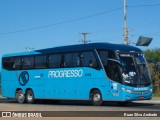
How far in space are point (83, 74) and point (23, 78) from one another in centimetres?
677

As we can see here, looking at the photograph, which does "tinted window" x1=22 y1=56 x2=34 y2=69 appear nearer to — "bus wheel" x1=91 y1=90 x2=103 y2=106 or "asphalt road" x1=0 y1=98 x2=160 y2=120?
"asphalt road" x1=0 y1=98 x2=160 y2=120

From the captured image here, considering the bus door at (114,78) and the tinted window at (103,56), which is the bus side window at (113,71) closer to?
the bus door at (114,78)

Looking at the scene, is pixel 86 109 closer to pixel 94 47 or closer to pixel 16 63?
pixel 94 47

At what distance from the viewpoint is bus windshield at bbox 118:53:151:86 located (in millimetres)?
26828

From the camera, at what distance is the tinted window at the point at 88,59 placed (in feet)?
91.6

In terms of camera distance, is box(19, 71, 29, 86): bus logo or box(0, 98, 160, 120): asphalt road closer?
box(0, 98, 160, 120): asphalt road

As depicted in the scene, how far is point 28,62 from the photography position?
111 feet

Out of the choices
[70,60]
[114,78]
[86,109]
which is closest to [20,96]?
[70,60]

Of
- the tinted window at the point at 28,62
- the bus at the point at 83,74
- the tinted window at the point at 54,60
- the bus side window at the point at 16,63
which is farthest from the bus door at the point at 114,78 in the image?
the bus side window at the point at 16,63

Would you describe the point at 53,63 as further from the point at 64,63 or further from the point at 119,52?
the point at 119,52

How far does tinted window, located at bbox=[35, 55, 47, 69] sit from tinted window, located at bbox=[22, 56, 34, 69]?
575mm

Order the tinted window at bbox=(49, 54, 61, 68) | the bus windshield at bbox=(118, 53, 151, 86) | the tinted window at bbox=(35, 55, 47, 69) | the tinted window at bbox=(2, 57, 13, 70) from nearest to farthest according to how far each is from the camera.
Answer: the bus windshield at bbox=(118, 53, 151, 86), the tinted window at bbox=(49, 54, 61, 68), the tinted window at bbox=(35, 55, 47, 69), the tinted window at bbox=(2, 57, 13, 70)

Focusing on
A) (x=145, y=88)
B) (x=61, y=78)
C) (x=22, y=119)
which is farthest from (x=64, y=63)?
(x=22, y=119)

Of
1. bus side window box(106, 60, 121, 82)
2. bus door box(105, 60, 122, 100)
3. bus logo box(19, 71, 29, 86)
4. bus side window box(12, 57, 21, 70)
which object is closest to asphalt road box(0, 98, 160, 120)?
bus door box(105, 60, 122, 100)
